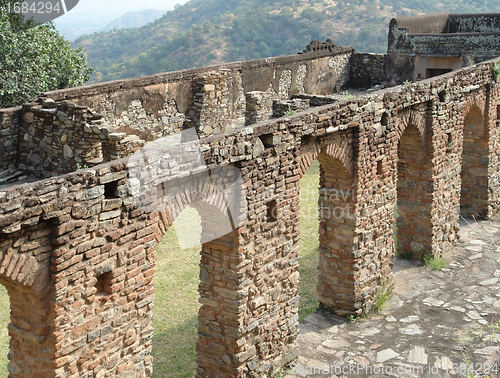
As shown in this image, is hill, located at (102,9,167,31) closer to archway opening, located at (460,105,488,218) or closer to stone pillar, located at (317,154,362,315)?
archway opening, located at (460,105,488,218)

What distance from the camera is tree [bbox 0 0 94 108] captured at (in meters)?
13.9

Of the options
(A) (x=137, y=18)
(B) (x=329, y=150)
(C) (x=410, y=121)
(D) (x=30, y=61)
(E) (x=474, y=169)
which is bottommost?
(E) (x=474, y=169)

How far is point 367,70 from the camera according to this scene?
17.1 m

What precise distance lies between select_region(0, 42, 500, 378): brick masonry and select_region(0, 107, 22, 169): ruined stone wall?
1.19 ft

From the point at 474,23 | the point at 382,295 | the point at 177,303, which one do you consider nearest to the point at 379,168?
the point at 382,295

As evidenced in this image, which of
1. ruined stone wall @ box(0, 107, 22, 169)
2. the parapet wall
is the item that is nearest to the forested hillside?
the parapet wall

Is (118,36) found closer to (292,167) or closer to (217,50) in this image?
(217,50)

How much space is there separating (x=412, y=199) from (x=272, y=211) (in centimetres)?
448

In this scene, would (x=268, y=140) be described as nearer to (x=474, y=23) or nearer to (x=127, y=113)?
(x=127, y=113)

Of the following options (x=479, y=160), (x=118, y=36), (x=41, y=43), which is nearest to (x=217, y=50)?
(x=118, y=36)

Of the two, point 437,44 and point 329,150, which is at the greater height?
point 437,44

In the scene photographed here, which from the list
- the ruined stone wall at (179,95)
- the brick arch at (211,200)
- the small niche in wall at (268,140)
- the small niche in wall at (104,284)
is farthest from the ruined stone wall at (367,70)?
the small niche in wall at (104,284)

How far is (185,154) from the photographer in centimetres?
594

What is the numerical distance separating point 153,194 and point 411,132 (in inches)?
231
